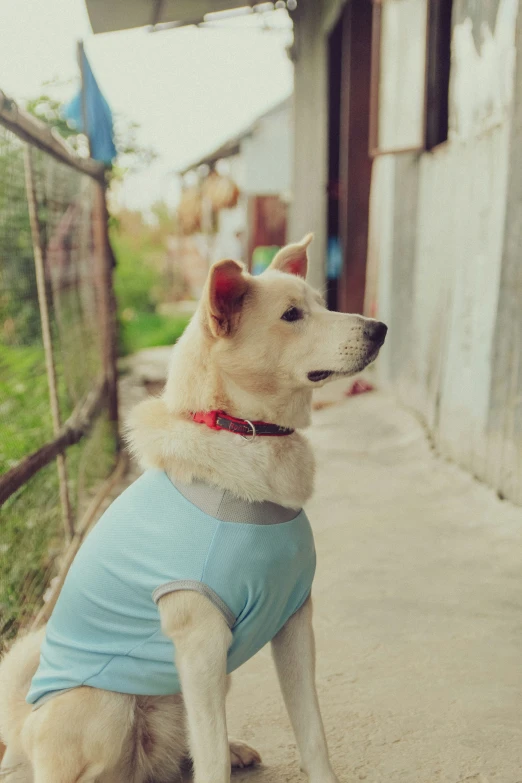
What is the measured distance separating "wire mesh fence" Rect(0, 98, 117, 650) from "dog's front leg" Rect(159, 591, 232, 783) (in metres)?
1.22

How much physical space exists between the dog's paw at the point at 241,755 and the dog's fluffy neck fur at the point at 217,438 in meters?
0.84

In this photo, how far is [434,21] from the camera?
18.2 ft

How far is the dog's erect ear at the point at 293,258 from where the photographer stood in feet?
8.19

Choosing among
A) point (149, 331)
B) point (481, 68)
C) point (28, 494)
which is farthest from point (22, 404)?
point (149, 331)

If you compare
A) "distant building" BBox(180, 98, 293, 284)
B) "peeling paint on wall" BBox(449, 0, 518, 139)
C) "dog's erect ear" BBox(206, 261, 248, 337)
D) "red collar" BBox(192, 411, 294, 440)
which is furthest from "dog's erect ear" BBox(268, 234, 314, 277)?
"distant building" BBox(180, 98, 293, 284)

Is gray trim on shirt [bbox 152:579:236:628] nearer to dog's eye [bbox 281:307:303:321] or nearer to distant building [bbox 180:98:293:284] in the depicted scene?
dog's eye [bbox 281:307:303:321]

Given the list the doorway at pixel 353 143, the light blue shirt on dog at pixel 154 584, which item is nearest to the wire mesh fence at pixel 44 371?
the light blue shirt on dog at pixel 154 584

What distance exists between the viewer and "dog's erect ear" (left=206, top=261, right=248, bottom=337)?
2.00m

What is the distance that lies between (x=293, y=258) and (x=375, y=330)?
526mm

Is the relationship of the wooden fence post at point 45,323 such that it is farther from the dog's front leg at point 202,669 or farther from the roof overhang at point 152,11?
the roof overhang at point 152,11

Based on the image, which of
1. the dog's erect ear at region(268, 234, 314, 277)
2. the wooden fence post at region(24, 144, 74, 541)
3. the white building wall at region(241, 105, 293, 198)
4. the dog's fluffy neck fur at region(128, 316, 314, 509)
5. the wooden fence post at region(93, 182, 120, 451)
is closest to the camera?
the dog's fluffy neck fur at region(128, 316, 314, 509)

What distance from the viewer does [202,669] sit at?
1.83m

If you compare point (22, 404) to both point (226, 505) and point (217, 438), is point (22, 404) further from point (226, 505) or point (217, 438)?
point (226, 505)

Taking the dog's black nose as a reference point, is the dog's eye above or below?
above
